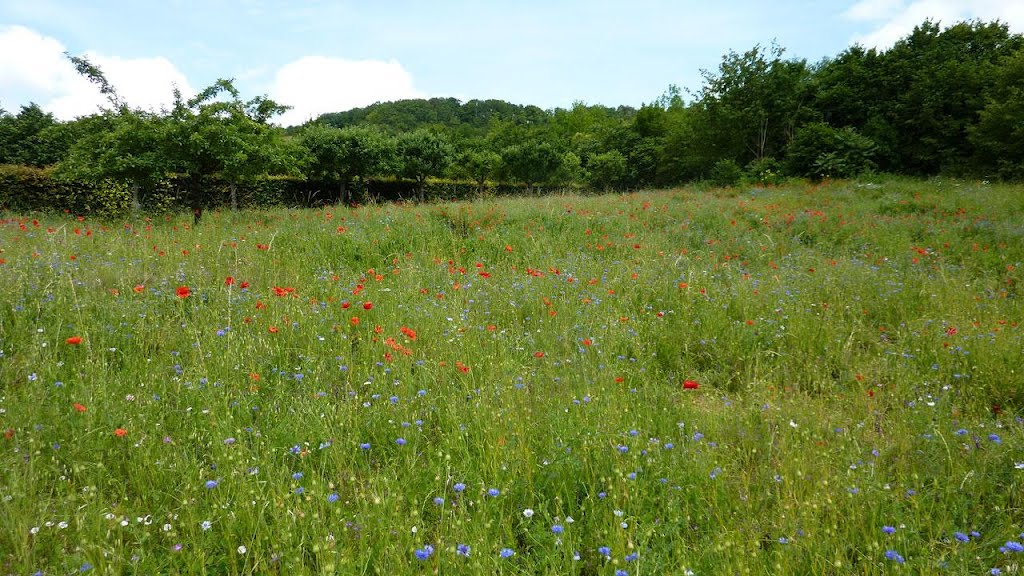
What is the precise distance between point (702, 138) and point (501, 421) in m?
34.0

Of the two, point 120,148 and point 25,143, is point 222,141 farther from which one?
point 25,143

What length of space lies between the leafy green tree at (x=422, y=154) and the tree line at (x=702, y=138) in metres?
0.07

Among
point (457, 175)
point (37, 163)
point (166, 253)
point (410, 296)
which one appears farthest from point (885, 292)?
point (37, 163)

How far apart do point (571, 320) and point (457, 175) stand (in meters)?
29.5

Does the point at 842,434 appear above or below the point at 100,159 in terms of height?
below

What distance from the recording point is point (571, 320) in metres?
4.66

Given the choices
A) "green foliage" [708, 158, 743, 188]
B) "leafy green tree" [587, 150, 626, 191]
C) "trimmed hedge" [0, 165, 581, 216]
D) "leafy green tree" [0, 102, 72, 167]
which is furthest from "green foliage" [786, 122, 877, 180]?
"leafy green tree" [0, 102, 72, 167]

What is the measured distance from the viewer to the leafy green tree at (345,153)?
22.3 meters

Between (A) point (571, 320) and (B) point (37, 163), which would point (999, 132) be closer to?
(A) point (571, 320)

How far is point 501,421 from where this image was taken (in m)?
2.70

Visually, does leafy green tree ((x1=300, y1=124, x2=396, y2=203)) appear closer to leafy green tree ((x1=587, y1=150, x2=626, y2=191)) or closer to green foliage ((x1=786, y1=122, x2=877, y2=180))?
leafy green tree ((x1=587, y1=150, x2=626, y2=191))

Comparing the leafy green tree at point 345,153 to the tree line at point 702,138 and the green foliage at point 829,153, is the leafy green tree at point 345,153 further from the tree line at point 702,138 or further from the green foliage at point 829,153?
the green foliage at point 829,153

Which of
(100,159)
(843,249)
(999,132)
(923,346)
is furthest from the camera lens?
(999,132)

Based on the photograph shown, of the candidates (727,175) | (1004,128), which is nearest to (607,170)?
(727,175)
